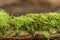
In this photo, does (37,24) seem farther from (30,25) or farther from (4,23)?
(4,23)

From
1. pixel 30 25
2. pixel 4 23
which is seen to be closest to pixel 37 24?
pixel 30 25

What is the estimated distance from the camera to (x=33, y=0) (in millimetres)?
2977

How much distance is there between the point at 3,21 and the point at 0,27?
0.03 meters

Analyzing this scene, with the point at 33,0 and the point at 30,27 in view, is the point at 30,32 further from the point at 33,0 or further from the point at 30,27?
the point at 33,0

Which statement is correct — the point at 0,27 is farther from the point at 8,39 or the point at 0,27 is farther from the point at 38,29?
the point at 38,29

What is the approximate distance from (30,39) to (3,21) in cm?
15

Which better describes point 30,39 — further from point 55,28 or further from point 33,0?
point 33,0

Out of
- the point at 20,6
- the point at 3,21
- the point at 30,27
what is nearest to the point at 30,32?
the point at 30,27

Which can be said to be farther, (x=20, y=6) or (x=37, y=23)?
(x=20, y=6)

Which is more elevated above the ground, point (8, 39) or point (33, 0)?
point (33, 0)

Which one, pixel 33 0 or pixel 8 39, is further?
pixel 33 0

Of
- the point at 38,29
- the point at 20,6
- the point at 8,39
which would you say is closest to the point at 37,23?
the point at 38,29

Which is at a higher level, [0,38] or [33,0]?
[33,0]

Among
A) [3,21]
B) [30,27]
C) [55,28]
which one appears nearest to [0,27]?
[3,21]
